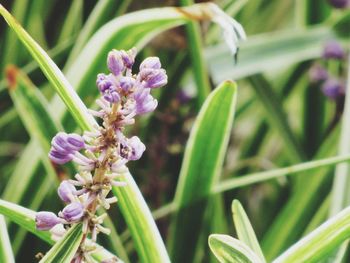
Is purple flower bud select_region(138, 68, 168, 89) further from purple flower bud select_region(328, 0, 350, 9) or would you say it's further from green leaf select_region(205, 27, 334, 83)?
purple flower bud select_region(328, 0, 350, 9)

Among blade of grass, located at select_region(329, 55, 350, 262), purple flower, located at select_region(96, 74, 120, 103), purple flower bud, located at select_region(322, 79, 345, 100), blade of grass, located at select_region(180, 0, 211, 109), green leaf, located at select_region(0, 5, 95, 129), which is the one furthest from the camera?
purple flower bud, located at select_region(322, 79, 345, 100)

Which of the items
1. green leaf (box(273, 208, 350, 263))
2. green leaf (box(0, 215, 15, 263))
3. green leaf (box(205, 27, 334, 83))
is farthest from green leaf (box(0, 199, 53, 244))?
green leaf (box(205, 27, 334, 83))

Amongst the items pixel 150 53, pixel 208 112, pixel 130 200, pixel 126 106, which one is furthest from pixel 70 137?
pixel 150 53

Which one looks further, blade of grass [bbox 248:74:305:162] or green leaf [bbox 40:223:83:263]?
blade of grass [bbox 248:74:305:162]

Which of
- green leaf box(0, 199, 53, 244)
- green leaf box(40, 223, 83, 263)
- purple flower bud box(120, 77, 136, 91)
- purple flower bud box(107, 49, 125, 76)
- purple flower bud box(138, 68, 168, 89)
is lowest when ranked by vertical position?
green leaf box(40, 223, 83, 263)

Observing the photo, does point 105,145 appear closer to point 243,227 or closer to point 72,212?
point 72,212

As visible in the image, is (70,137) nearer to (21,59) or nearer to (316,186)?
(316,186)

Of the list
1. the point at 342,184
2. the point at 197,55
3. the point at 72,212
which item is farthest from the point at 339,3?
the point at 72,212

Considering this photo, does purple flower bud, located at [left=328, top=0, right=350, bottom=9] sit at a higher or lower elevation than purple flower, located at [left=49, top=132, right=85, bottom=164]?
higher
